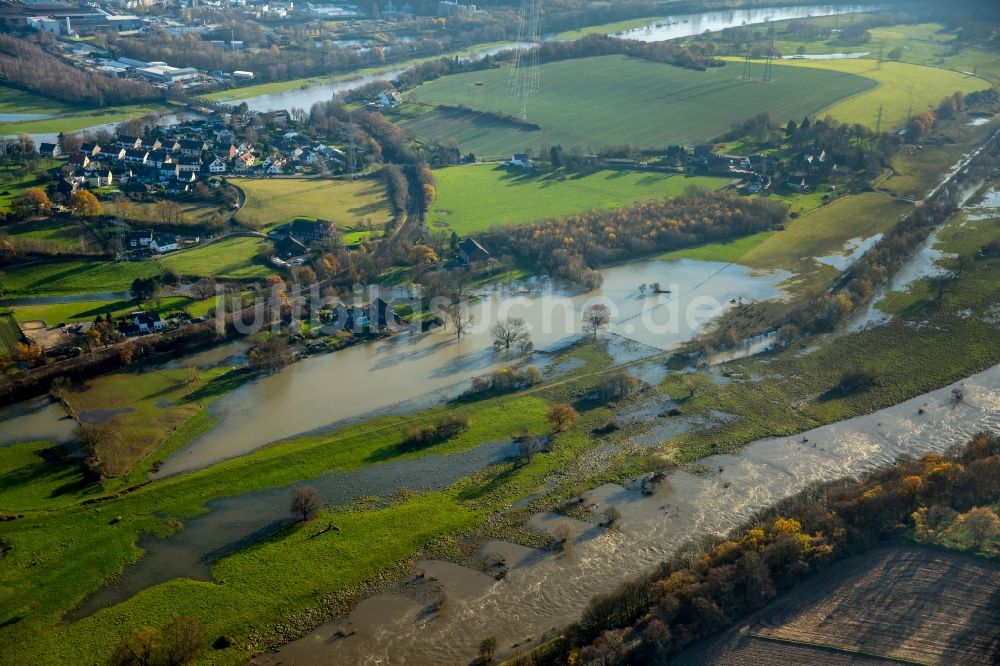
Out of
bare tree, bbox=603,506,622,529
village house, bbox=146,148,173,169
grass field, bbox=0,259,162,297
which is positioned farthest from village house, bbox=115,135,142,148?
bare tree, bbox=603,506,622,529

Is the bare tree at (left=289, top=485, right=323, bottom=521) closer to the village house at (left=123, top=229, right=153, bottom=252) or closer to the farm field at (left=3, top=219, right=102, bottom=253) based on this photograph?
the village house at (left=123, top=229, right=153, bottom=252)

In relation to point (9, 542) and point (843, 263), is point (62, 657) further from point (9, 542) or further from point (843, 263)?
point (843, 263)

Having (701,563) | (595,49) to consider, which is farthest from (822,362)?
(595,49)

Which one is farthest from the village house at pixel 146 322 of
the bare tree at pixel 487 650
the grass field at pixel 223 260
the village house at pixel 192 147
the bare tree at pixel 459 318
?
the village house at pixel 192 147

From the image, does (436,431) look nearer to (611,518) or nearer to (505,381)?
(505,381)

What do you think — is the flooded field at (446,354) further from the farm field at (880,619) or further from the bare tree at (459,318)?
the farm field at (880,619)

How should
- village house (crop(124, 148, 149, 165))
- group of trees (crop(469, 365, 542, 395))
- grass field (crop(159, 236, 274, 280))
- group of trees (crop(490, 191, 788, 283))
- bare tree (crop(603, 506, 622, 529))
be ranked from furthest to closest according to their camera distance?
1. village house (crop(124, 148, 149, 165))
2. group of trees (crop(490, 191, 788, 283))
3. grass field (crop(159, 236, 274, 280))
4. group of trees (crop(469, 365, 542, 395))
5. bare tree (crop(603, 506, 622, 529))
